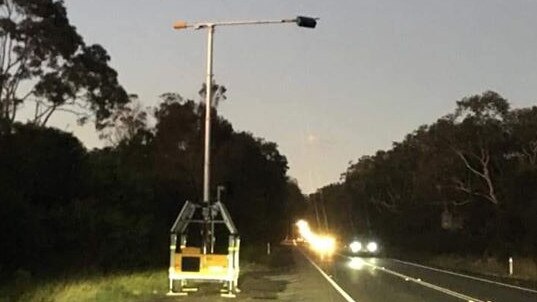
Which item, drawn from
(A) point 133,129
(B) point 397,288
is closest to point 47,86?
(A) point 133,129

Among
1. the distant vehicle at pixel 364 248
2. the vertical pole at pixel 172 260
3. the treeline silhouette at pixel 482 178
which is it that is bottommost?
the vertical pole at pixel 172 260

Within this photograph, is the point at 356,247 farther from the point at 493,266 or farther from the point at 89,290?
the point at 89,290

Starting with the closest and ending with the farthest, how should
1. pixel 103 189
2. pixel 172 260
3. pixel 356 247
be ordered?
pixel 172 260 < pixel 103 189 < pixel 356 247

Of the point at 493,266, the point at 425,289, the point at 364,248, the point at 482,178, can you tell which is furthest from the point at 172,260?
the point at 364,248

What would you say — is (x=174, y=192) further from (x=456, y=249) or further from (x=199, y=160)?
(x=456, y=249)

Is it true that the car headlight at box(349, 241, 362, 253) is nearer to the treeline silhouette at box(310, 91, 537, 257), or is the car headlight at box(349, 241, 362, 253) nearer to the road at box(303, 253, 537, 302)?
the treeline silhouette at box(310, 91, 537, 257)

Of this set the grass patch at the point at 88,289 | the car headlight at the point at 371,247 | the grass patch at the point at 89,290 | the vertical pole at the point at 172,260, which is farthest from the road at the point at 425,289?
the car headlight at the point at 371,247

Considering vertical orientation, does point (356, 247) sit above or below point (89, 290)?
above

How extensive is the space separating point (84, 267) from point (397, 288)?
46.1 ft

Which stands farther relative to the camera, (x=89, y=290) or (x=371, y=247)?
(x=371, y=247)

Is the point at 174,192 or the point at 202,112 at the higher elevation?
the point at 202,112

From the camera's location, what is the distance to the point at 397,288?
31.8 metres

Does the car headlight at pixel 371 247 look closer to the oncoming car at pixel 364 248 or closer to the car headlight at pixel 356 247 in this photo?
the oncoming car at pixel 364 248

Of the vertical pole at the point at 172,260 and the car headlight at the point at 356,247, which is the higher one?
the car headlight at the point at 356,247
